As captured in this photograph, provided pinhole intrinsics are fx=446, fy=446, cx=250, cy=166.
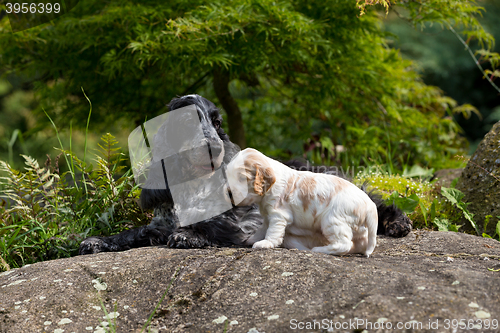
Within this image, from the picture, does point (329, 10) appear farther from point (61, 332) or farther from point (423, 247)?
point (61, 332)

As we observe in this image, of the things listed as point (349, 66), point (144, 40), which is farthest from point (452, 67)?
point (144, 40)

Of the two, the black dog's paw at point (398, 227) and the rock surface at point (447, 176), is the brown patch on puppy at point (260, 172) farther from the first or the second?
the rock surface at point (447, 176)

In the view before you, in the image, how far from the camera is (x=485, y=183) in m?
3.70

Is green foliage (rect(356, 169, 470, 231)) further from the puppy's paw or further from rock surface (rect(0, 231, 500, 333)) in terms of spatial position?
the puppy's paw

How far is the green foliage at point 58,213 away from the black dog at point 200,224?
33cm

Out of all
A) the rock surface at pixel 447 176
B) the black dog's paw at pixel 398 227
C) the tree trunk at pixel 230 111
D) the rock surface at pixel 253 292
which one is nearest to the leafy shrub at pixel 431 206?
the black dog's paw at pixel 398 227

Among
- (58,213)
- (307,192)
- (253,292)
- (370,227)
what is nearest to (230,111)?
(58,213)

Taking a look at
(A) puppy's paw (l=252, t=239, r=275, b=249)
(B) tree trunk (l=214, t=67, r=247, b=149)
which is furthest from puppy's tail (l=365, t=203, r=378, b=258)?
(B) tree trunk (l=214, t=67, r=247, b=149)

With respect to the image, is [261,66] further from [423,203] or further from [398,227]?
[398,227]

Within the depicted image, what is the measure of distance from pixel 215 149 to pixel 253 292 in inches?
41.7

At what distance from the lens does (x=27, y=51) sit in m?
5.29

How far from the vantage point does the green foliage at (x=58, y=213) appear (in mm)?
3141

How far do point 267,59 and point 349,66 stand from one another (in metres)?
1.21

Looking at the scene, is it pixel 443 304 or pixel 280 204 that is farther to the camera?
pixel 280 204
